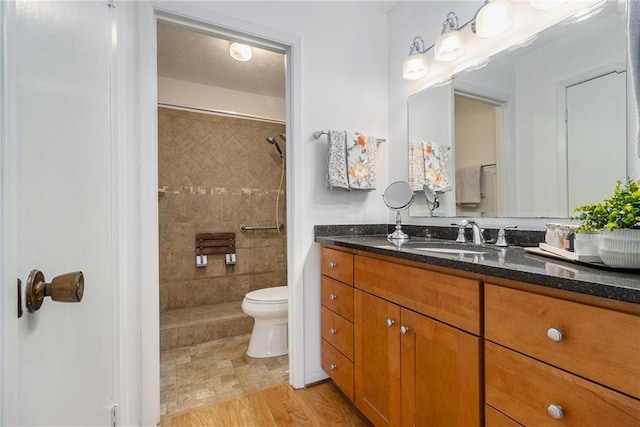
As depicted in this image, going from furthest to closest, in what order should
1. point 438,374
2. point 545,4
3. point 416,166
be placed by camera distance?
point 416,166 → point 545,4 → point 438,374

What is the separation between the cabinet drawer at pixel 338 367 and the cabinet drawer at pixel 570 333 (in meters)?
0.87

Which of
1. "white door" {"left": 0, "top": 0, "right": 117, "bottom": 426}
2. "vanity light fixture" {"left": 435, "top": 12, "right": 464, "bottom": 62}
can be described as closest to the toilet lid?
"white door" {"left": 0, "top": 0, "right": 117, "bottom": 426}

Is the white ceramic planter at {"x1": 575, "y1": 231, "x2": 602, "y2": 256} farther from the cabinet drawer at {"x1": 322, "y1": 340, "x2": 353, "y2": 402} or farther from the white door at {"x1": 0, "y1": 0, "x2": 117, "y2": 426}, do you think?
the white door at {"x1": 0, "y1": 0, "x2": 117, "y2": 426}

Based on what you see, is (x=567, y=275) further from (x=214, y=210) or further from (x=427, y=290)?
(x=214, y=210)

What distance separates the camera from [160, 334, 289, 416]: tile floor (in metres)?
1.61

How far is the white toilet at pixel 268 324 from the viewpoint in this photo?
2.04m

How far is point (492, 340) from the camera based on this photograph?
76cm

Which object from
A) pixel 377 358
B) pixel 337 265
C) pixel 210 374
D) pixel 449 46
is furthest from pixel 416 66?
pixel 210 374

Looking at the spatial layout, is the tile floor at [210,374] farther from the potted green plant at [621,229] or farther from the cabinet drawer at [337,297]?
the potted green plant at [621,229]

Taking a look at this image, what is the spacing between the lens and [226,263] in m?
2.97

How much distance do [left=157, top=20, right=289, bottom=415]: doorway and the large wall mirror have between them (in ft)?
5.35

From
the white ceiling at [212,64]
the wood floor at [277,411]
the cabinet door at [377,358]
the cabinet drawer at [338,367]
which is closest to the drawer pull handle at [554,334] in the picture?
the cabinet door at [377,358]

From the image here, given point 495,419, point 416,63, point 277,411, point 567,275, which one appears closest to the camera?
point 567,275

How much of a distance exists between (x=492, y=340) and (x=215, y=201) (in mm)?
2712
